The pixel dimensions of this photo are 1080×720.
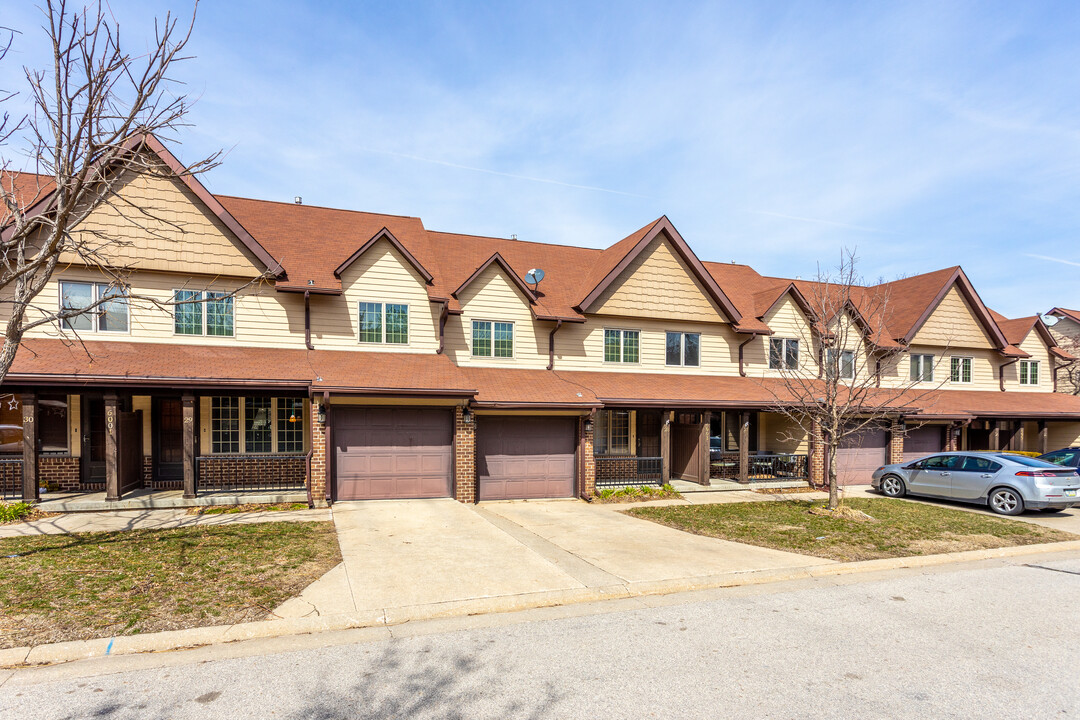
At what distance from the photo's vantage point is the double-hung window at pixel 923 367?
78.4 ft

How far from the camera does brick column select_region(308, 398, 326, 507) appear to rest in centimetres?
1420

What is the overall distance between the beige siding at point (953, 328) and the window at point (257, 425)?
24016mm

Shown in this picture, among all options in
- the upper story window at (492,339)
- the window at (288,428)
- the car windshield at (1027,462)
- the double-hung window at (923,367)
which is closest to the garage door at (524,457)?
the upper story window at (492,339)

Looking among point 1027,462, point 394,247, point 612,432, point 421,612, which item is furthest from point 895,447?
point 421,612

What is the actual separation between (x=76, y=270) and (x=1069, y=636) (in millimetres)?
20412

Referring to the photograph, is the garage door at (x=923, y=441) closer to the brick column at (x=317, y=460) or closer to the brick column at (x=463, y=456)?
the brick column at (x=463, y=456)

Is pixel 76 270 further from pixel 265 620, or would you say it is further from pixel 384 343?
pixel 265 620

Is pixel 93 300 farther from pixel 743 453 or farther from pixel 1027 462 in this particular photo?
pixel 1027 462

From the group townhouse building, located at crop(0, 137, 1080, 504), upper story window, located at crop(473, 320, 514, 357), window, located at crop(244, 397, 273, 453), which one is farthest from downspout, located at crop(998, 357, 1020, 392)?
window, located at crop(244, 397, 273, 453)

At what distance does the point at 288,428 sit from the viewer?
54.0 feet

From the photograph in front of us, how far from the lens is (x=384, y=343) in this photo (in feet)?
56.4

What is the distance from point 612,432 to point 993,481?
33.8 ft

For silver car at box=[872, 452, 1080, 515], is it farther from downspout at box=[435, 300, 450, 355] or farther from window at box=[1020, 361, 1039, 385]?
downspout at box=[435, 300, 450, 355]

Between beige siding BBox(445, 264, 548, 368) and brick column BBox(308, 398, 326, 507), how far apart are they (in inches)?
188
